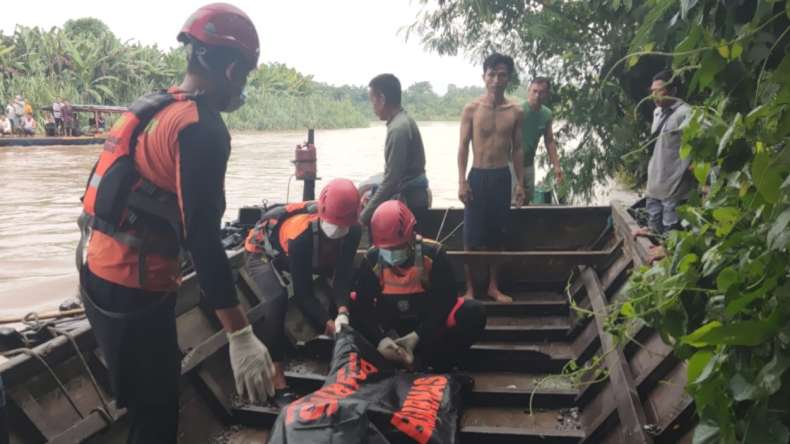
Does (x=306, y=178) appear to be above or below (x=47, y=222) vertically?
above

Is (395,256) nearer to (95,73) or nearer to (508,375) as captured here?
(508,375)

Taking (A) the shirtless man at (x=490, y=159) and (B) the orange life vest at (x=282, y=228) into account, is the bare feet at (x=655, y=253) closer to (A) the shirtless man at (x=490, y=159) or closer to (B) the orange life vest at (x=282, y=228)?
(A) the shirtless man at (x=490, y=159)

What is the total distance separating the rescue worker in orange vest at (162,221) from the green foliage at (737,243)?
1207mm

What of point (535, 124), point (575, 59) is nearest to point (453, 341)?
point (535, 124)

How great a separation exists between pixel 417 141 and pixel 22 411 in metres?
2.72

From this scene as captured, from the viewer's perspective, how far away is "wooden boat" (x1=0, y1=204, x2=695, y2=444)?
2.25 m

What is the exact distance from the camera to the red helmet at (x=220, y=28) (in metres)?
1.91

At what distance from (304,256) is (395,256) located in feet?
1.53

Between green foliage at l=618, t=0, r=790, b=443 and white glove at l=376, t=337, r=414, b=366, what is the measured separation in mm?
1703

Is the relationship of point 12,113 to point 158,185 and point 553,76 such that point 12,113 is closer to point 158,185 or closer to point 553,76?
point 553,76

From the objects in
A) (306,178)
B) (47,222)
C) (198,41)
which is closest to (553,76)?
(306,178)

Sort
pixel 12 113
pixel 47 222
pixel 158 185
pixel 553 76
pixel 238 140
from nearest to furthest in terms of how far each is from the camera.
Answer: pixel 158 185
pixel 553 76
pixel 47 222
pixel 12 113
pixel 238 140

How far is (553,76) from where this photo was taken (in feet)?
26.5

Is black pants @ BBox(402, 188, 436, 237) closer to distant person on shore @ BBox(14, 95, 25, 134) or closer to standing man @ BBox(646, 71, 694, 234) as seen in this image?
standing man @ BBox(646, 71, 694, 234)
